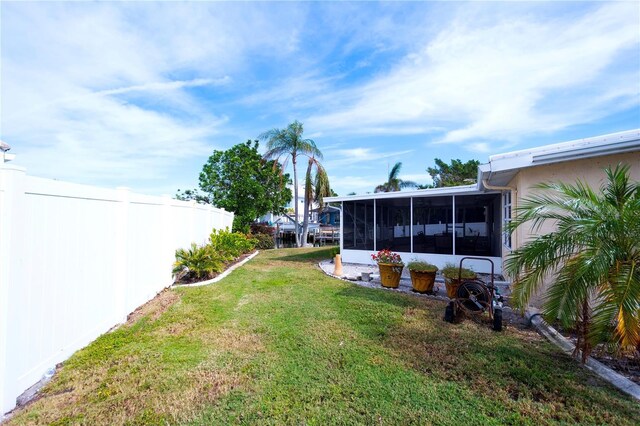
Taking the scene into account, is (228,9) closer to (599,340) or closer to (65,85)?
(65,85)

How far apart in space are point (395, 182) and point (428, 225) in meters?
22.7

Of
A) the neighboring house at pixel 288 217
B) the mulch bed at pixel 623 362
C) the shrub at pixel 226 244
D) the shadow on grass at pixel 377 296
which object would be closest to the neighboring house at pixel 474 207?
the mulch bed at pixel 623 362

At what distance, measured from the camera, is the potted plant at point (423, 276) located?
684 cm

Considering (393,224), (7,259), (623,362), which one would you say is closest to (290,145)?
(393,224)

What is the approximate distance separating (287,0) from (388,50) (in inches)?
144

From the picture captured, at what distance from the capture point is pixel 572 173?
17.4 feet

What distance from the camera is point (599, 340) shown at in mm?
3148

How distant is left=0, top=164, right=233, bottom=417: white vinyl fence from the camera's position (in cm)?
250

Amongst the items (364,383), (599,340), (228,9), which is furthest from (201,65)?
(599,340)

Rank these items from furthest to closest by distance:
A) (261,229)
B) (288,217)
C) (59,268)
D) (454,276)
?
1. (288,217)
2. (261,229)
3. (454,276)
4. (59,268)

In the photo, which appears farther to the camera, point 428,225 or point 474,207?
point 428,225

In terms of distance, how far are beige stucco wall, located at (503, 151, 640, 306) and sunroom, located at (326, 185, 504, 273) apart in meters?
2.80

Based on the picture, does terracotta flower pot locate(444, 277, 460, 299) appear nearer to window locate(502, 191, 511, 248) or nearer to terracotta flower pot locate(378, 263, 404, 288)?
terracotta flower pot locate(378, 263, 404, 288)

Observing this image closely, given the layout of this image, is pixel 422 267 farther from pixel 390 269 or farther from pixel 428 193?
pixel 428 193
